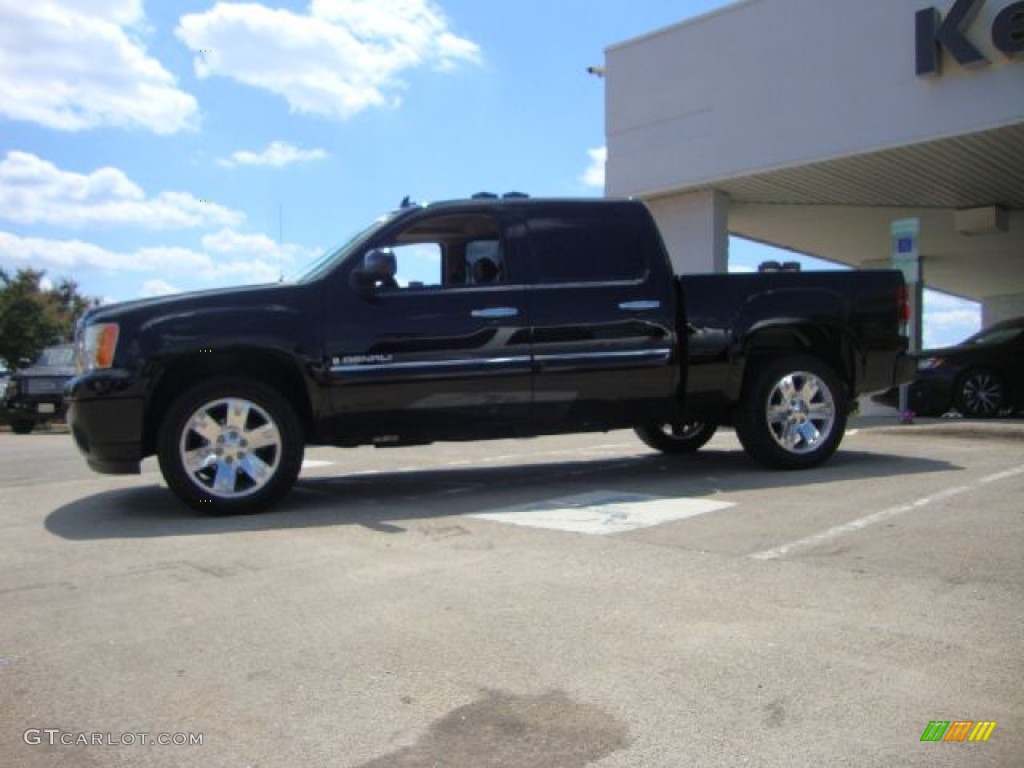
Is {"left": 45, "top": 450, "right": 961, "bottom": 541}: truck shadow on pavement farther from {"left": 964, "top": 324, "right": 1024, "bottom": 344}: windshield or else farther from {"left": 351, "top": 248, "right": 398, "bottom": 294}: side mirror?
{"left": 964, "top": 324, "right": 1024, "bottom": 344}: windshield

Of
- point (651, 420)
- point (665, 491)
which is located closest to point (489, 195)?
point (651, 420)

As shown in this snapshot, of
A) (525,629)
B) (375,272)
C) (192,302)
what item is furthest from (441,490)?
(525,629)

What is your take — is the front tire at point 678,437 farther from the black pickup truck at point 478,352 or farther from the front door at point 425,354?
the front door at point 425,354

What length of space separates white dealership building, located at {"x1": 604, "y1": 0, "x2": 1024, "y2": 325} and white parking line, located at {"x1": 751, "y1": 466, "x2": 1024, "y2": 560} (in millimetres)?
5639

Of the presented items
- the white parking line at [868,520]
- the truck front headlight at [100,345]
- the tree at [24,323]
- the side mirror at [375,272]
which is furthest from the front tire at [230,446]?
the tree at [24,323]

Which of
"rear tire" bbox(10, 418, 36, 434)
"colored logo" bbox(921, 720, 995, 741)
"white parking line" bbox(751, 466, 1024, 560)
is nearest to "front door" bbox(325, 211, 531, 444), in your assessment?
"white parking line" bbox(751, 466, 1024, 560)

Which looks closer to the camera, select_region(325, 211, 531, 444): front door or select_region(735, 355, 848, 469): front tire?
select_region(325, 211, 531, 444): front door

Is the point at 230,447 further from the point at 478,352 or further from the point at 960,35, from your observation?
the point at 960,35

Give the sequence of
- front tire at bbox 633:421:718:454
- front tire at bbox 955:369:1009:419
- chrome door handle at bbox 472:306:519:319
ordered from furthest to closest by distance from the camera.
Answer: front tire at bbox 955:369:1009:419, front tire at bbox 633:421:718:454, chrome door handle at bbox 472:306:519:319

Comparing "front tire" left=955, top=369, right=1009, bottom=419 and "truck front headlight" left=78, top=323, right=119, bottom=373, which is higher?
"truck front headlight" left=78, top=323, right=119, bottom=373

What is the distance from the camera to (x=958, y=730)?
2650mm

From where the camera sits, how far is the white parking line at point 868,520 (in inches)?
179

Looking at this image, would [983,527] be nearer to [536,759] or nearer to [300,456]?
[536,759]

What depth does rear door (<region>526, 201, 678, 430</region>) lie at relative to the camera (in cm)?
630
